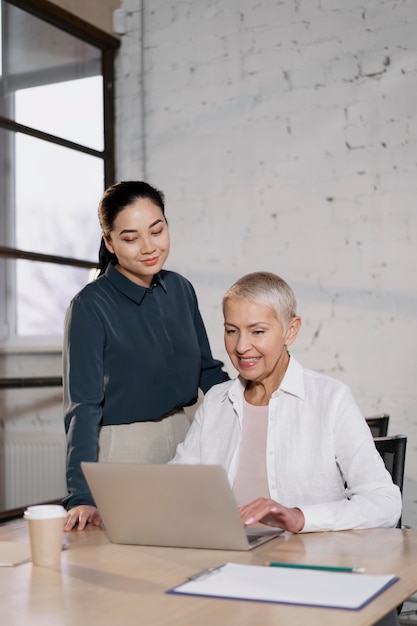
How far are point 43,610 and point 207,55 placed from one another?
325cm

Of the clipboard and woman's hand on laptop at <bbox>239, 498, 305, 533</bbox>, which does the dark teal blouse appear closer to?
woman's hand on laptop at <bbox>239, 498, 305, 533</bbox>

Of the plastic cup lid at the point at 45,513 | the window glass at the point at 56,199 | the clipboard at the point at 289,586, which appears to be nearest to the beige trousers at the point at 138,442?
the plastic cup lid at the point at 45,513

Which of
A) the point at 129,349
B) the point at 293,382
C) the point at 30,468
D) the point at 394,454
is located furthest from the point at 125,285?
the point at 30,468

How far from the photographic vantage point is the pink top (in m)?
1.92

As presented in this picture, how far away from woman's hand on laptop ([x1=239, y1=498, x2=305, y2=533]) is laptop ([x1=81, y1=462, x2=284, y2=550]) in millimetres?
30

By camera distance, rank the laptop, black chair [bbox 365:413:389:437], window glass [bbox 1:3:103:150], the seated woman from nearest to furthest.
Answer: the laptop, the seated woman, black chair [bbox 365:413:389:437], window glass [bbox 1:3:103:150]

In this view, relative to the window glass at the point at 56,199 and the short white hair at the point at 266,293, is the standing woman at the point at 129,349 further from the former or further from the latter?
the window glass at the point at 56,199

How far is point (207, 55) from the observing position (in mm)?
4082

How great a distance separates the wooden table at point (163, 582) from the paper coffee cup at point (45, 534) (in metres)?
0.02

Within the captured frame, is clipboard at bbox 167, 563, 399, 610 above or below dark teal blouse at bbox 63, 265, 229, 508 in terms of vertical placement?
below

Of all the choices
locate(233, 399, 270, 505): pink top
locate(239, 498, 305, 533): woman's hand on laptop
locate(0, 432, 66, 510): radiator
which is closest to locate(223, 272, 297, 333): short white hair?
locate(233, 399, 270, 505): pink top

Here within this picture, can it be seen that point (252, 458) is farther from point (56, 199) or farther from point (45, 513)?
point (56, 199)

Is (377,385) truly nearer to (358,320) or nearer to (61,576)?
(358,320)

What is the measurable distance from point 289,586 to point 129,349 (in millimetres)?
1055
